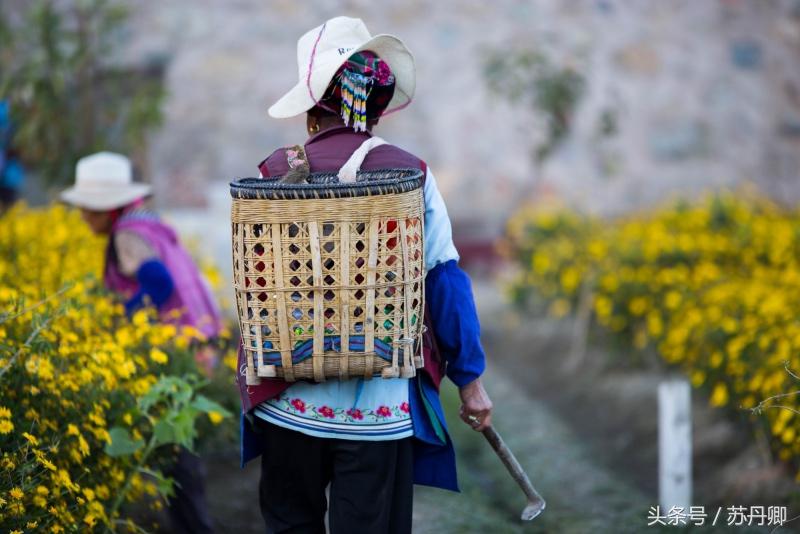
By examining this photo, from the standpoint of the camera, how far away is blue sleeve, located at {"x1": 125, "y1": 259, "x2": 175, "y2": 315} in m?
3.46

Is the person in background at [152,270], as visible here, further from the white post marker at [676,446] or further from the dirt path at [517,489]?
the white post marker at [676,446]

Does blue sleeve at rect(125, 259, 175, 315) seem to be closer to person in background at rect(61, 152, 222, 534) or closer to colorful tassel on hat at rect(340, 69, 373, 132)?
person in background at rect(61, 152, 222, 534)

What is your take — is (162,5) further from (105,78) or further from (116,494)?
(116,494)

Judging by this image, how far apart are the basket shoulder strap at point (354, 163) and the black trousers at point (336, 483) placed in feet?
2.05

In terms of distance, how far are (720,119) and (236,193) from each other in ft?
29.9

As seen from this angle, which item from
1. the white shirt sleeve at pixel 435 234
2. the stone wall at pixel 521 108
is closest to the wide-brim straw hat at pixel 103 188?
the white shirt sleeve at pixel 435 234

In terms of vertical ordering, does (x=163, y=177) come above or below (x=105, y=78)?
below

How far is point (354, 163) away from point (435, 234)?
27 centimetres

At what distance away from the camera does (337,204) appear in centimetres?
214

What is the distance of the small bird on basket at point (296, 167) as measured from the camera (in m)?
2.24

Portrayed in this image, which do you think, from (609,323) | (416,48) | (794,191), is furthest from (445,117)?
(609,323)

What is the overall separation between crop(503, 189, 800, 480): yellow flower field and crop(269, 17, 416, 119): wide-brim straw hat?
1.40 metres

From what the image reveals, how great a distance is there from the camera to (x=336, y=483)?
2.38 meters

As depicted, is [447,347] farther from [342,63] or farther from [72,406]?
[72,406]
